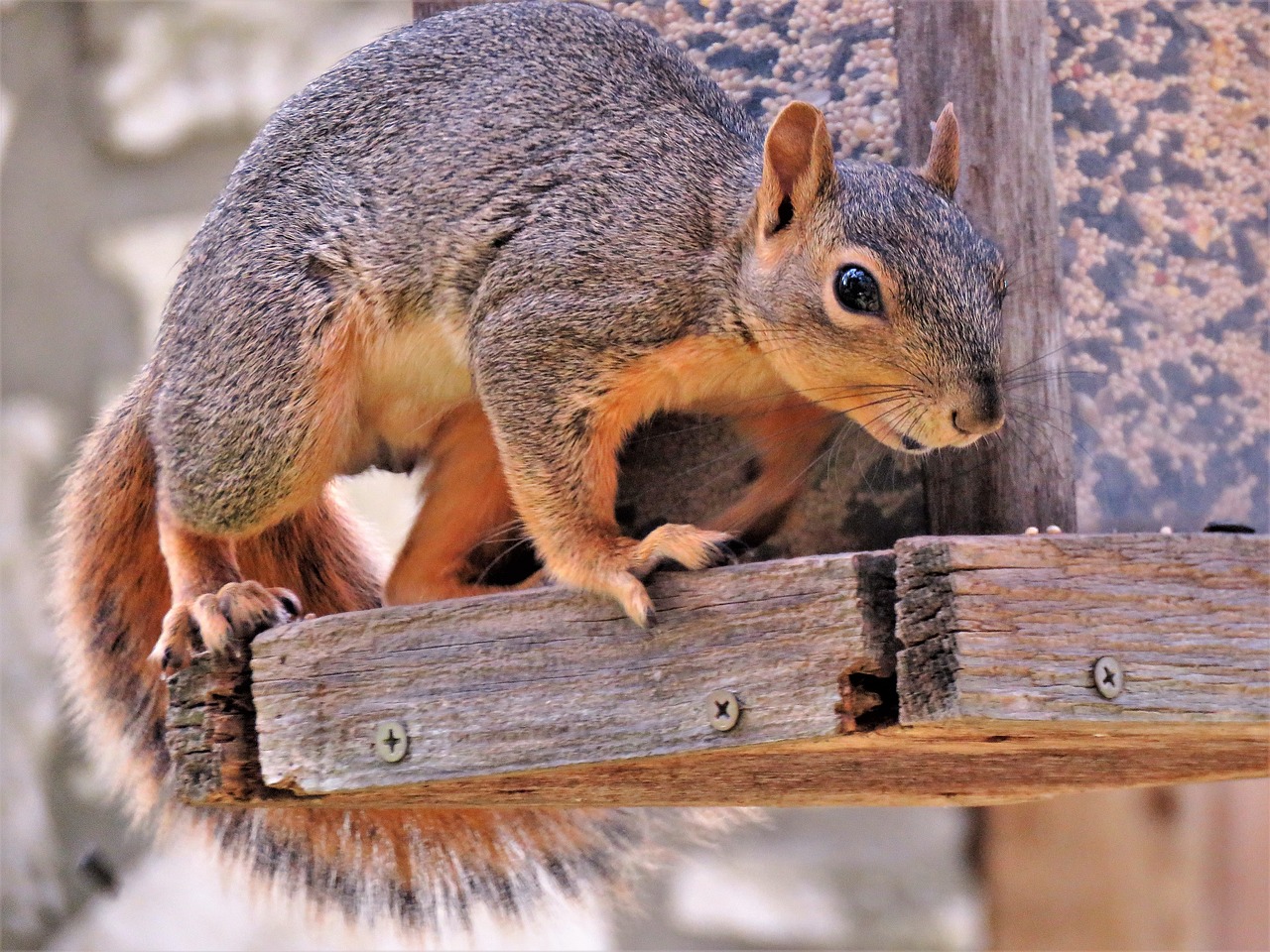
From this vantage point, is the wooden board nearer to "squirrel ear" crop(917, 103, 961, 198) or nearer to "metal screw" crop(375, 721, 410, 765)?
"metal screw" crop(375, 721, 410, 765)

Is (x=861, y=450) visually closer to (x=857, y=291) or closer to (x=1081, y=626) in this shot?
(x=857, y=291)

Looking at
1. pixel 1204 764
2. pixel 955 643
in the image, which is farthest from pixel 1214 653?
pixel 1204 764

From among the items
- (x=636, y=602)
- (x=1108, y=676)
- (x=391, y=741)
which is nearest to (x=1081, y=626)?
(x=1108, y=676)

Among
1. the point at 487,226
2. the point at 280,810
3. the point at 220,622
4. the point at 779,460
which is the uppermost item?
the point at 487,226

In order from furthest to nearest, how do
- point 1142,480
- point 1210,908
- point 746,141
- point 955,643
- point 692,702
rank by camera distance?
point 1210,908
point 746,141
point 1142,480
point 692,702
point 955,643

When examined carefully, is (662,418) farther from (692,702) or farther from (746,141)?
(692,702)

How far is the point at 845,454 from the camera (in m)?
1.46

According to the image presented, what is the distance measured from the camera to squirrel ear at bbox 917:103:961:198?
4.39ft

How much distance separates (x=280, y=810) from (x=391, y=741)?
419mm

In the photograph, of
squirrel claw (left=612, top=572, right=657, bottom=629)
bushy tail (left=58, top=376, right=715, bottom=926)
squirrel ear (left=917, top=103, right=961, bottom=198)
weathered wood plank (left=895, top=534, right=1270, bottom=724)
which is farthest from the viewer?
bushy tail (left=58, top=376, right=715, bottom=926)

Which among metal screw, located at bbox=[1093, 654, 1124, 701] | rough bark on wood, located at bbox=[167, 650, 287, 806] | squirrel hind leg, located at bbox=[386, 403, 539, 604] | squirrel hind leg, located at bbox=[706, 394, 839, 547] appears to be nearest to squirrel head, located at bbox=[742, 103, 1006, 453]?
squirrel hind leg, located at bbox=[706, 394, 839, 547]

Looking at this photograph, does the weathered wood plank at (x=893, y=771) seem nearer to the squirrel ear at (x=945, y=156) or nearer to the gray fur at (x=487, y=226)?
the gray fur at (x=487, y=226)

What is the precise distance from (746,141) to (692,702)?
21.5 inches

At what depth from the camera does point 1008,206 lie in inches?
56.0
